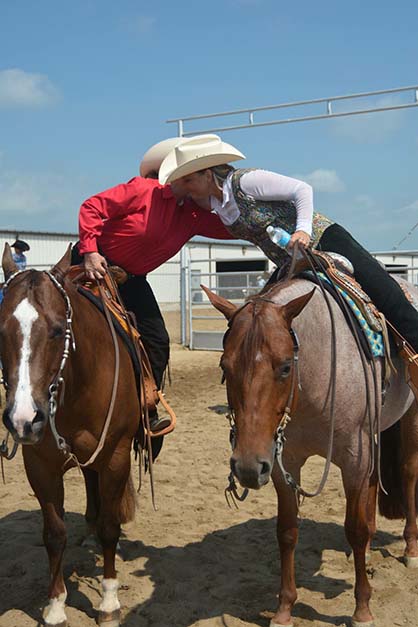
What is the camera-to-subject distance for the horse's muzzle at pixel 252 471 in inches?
90.7

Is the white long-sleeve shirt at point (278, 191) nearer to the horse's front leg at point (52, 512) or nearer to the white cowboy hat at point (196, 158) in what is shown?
the white cowboy hat at point (196, 158)

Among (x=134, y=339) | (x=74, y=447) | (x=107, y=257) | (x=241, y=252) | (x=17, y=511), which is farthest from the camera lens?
(x=241, y=252)

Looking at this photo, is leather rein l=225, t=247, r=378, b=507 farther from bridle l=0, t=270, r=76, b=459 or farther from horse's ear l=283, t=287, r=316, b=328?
bridle l=0, t=270, r=76, b=459

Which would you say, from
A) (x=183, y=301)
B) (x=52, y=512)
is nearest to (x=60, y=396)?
(x=52, y=512)

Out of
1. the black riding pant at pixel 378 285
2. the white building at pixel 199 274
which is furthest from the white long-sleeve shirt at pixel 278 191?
the white building at pixel 199 274

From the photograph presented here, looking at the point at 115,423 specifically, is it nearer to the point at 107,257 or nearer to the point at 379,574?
the point at 107,257

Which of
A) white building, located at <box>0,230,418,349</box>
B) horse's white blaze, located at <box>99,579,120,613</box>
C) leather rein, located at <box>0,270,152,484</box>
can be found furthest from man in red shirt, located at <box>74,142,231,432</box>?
white building, located at <box>0,230,418,349</box>

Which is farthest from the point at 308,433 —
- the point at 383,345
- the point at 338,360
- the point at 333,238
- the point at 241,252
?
the point at 241,252

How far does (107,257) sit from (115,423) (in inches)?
44.7

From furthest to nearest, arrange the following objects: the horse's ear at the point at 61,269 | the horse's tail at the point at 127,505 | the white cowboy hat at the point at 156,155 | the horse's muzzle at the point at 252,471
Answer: the white cowboy hat at the point at 156,155 → the horse's tail at the point at 127,505 → the horse's ear at the point at 61,269 → the horse's muzzle at the point at 252,471

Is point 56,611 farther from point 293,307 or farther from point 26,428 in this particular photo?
point 293,307

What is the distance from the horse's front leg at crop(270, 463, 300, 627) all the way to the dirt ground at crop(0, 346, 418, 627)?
117 millimetres

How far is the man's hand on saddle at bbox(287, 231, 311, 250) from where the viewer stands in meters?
3.00

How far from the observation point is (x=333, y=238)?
3459 mm
